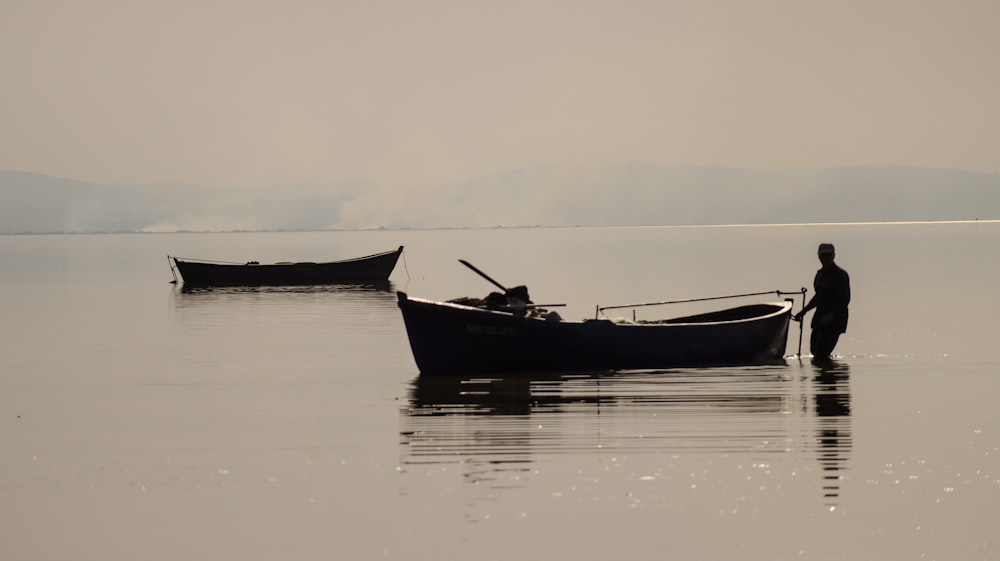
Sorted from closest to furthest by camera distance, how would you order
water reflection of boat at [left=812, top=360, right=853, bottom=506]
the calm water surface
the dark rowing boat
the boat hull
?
the calm water surface < water reflection of boat at [left=812, top=360, right=853, bottom=506] < the boat hull < the dark rowing boat

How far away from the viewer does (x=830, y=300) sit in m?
24.1

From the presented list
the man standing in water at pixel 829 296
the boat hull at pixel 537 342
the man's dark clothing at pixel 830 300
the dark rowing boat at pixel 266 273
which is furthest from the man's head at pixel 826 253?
the dark rowing boat at pixel 266 273

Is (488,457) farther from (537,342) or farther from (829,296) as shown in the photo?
(829,296)

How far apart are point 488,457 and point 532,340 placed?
7.89 m

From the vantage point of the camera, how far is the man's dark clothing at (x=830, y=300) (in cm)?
2398

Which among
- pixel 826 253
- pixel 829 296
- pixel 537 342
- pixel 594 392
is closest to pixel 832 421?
pixel 594 392

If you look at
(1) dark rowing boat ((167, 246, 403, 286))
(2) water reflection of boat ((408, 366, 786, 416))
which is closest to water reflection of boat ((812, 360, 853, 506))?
(2) water reflection of boat ((408, 366, 786, 416))

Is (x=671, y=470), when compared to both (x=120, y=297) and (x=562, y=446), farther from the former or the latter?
(x=120, y=297)

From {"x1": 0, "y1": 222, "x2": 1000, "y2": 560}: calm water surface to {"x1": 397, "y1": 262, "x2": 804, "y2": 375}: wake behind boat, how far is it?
0.49 meters

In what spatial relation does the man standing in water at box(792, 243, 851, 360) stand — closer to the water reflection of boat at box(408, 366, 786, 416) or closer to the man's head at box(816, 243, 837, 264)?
the man's head at box(816, 243, 837, 264)

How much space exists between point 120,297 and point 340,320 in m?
20.2

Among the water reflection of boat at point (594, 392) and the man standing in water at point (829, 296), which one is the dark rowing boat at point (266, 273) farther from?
the water reflection of boat at point (594, 392)

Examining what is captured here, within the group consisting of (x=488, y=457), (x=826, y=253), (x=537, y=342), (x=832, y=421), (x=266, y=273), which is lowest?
(x=488, y=457)

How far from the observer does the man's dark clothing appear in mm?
23984
